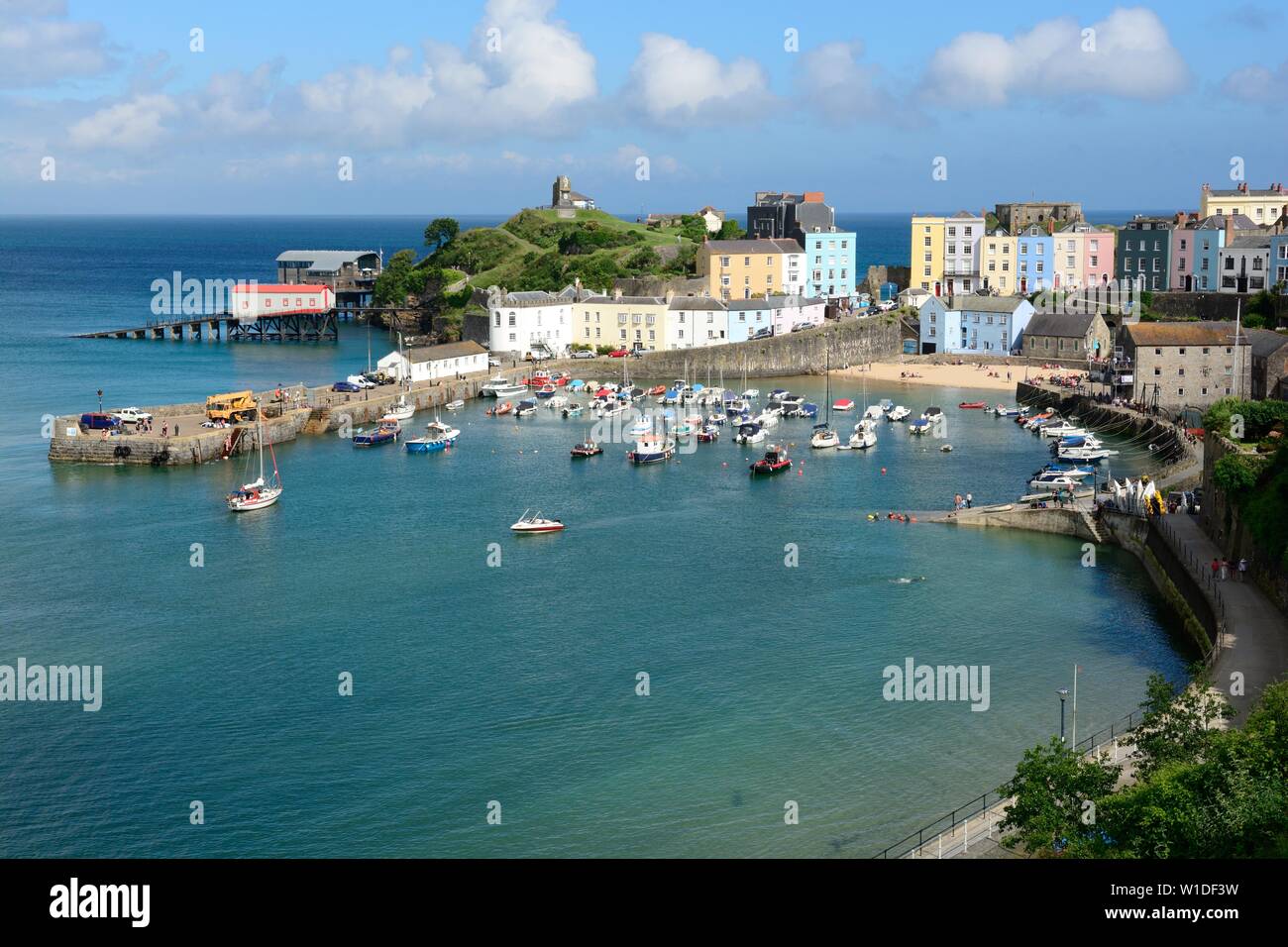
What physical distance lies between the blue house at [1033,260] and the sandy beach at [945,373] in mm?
8526

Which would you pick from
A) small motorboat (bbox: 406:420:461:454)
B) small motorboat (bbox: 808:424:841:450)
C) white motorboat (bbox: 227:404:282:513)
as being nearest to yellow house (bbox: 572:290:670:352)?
small motorboat (bbox: 406:420:461:454)

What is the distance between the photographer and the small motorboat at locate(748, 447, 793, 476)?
35062 mm

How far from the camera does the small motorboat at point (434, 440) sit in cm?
3850

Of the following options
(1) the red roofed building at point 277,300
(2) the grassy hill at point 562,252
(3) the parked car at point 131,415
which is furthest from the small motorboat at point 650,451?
(1) the red roofed building at point 277,300

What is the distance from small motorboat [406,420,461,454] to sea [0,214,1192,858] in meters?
0.75

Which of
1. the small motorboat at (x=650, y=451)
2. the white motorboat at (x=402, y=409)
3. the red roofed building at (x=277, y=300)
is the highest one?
the red roofed building at (x=277, y=300)

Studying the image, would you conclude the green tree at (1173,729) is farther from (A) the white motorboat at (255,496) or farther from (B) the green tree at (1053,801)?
(A) the white motorboat at (255,496)

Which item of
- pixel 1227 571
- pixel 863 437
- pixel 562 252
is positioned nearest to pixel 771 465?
pixel 863 437

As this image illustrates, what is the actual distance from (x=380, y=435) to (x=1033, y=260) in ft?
109

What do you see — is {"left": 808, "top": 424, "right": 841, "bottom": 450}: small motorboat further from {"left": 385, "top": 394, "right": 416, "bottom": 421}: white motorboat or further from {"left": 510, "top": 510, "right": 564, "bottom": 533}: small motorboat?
{"left": 385, "top": 394, "right": 416, "bottom": 421}: white motorboat

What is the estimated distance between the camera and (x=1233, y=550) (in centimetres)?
2297
